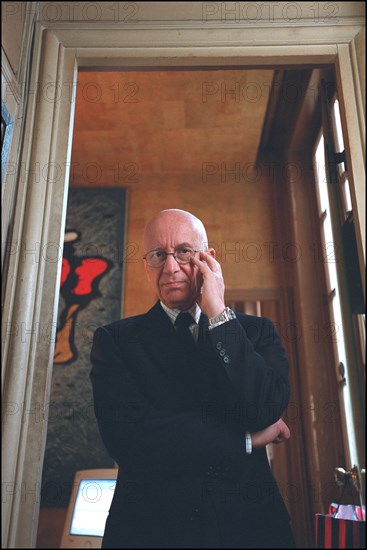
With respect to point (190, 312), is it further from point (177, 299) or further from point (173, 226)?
point (173, 226)

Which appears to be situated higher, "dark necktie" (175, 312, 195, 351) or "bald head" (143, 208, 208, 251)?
"bald head" (143, 208, 208, 251)

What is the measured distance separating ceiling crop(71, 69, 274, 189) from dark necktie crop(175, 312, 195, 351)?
307cm

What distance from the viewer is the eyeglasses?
1.91 meters

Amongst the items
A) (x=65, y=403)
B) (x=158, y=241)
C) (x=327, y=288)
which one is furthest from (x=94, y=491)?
(x=158, y=241)

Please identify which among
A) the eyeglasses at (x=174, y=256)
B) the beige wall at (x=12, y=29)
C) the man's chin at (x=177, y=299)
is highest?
the beige wall at (x=12, y=29)

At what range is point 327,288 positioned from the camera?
14.2 ft

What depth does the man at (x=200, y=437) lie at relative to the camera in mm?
1542

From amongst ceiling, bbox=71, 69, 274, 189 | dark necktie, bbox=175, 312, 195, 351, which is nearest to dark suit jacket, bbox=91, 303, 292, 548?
dark necktie, bbox=175, 312, 195, 351

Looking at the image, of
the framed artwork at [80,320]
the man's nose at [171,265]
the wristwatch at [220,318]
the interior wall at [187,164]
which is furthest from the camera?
the framed artwork at [80,320]

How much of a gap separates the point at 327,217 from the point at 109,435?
3225 mm

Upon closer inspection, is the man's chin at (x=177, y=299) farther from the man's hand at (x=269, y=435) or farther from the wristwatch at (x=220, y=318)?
the man's hand at (x=269, y=435)

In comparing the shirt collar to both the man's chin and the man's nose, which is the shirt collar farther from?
the man's nose

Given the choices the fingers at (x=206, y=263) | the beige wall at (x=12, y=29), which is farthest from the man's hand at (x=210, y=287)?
the beige wall at (x=12, y=29)

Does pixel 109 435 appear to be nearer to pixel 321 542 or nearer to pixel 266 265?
pixel 321 542
